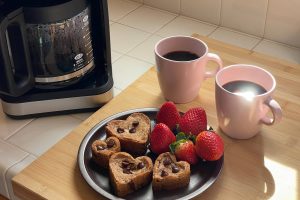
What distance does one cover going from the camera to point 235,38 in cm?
126

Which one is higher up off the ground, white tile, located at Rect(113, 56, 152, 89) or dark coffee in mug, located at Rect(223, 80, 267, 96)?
dark coffee in mug, located at Rect(223, 80, 267, 96)

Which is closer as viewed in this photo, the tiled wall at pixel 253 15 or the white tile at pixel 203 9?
the tiled wall at pixel 253 15

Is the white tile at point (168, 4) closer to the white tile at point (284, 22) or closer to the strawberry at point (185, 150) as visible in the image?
the white tile at point (284, 22)

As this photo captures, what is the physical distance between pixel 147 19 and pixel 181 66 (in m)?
0.45

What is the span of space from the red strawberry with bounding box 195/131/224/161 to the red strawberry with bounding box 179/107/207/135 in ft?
0.13

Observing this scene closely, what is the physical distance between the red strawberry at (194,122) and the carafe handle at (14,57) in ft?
0.96

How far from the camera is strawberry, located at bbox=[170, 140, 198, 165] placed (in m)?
0.82

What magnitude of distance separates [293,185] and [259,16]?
21.2 inches

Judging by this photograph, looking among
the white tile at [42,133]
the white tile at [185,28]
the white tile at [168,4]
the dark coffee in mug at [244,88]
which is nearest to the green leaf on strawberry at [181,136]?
the dark coffee in mug at [244,88]

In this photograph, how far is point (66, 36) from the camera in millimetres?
952

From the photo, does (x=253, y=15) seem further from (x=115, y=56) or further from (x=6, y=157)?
(x=6, y=157)

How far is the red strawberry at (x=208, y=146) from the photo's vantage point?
816 mm

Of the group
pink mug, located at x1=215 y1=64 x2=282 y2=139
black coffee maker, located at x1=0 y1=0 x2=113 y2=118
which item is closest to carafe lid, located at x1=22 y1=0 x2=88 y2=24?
black coffee maker, located at x1=0 y1=0 x2=113 y2=118

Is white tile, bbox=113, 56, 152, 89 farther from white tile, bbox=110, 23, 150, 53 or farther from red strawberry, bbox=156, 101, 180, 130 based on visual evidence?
red strawberry, bbox=156, 101, 180, 130
